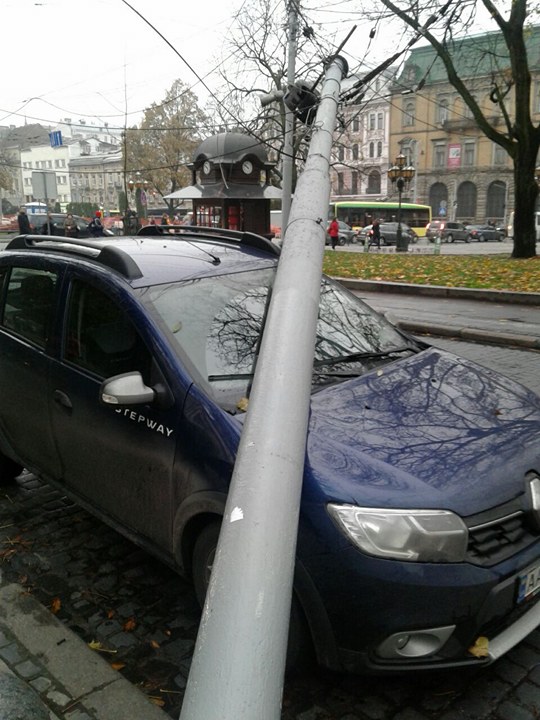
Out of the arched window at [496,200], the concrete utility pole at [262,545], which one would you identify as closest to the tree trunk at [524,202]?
the concrete utility pole at [262,545]

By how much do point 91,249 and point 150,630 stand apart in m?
2.16

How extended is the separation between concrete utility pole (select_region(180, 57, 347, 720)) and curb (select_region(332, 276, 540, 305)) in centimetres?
1036

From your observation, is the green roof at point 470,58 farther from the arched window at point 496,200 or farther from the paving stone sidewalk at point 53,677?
the paving stone sidewalk at point 53,677

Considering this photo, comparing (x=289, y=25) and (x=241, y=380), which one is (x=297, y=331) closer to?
(x=241, y=380)

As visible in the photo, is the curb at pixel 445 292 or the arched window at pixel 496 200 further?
the arched window at pixel 496 200

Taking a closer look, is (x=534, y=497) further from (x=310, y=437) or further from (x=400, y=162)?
(x=400, y=162)

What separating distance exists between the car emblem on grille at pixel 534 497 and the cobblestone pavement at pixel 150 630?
70 centimetres

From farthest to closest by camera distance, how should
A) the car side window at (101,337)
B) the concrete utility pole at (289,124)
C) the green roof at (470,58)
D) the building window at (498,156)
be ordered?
1. the building window at (498,156)
2. the green roof at (470,58)
3. the concrete utility pole at (289,124)
4. the car side window at (101,337)

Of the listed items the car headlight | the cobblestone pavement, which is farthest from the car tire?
the car headlight

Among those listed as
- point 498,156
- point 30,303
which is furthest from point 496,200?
point 30,303

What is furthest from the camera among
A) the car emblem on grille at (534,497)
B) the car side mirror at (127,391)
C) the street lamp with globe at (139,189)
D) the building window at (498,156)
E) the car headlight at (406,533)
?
the building window at (498,156)

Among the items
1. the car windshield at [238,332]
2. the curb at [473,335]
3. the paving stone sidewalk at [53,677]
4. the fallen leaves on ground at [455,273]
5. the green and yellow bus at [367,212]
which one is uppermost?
the green and yellow bus at [367,212]

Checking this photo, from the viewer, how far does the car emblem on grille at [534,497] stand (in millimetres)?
2514

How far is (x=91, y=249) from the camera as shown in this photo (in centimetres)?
382
